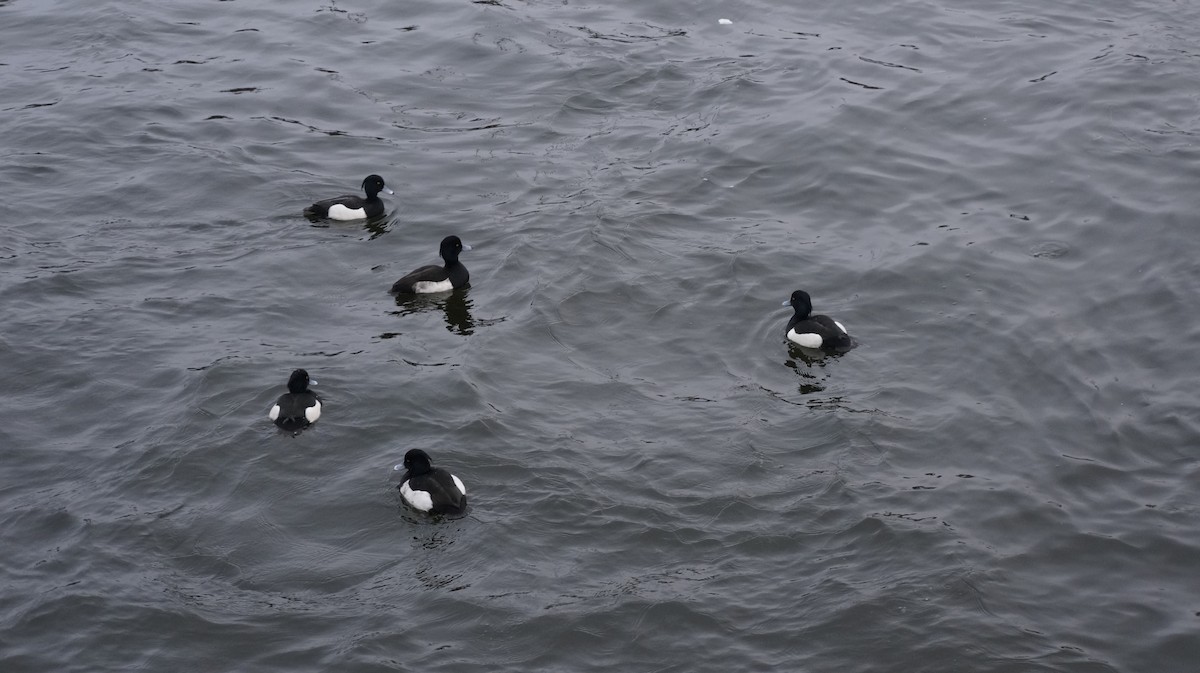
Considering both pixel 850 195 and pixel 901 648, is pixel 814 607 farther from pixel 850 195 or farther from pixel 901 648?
pixel 850 195

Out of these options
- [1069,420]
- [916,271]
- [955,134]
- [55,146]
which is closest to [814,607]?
[1069,420]

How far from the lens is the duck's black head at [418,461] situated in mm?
11094

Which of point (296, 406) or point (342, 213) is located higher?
point (342, 213)

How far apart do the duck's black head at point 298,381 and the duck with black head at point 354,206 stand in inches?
173

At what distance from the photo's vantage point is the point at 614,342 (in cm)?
1385

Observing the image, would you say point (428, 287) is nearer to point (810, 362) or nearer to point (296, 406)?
point (296, 406)

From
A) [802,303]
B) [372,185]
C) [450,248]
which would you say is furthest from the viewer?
[372,185]

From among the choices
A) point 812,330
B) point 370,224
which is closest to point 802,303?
point 812,330

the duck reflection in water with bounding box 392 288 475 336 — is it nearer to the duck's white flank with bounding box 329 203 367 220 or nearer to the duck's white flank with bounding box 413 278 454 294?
the duck's white flank with bounding box 413 278 454 294

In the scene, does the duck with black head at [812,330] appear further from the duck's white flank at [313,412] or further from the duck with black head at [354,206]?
the duck with black head at [354,206]

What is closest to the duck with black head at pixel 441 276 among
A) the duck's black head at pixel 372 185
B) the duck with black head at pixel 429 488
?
the duck's black head at pixel 372 185

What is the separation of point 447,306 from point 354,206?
7.73ft

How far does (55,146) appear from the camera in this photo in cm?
1795

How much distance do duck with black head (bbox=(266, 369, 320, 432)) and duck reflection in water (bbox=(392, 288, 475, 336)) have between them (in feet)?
8.15
